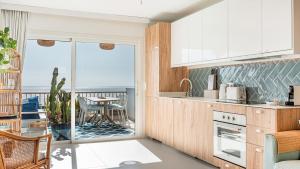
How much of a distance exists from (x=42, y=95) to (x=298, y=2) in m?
4.41

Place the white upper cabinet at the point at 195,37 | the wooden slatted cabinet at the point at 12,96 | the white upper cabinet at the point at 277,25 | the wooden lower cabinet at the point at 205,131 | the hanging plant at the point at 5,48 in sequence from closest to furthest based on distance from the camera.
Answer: the white upper cabinet at the point at 277,25, the wooden lower cabinet at the point at 205,131, the hanging plant at the point at 5,48, the wooden slatted cabinet at the point at 12,96, the white upper cabinet at the point at 195,37

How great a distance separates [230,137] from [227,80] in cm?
122

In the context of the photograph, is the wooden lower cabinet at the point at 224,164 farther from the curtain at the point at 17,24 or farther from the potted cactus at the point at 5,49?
the curtain at the point at 17,24

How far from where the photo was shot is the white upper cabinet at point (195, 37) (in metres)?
4.39

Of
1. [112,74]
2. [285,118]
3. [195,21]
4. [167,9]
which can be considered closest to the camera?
[285,118]

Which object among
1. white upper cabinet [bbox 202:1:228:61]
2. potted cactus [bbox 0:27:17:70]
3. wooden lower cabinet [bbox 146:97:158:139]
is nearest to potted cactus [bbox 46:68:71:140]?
potted cactus [bbox 0:27:17:70]

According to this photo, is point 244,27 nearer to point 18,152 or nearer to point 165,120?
point 165,120

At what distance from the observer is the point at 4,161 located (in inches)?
90.7

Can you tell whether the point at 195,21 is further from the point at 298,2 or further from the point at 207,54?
the point at 298,2

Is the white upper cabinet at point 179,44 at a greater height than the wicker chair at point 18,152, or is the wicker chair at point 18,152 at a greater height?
the white upper cabinet at point 179,44

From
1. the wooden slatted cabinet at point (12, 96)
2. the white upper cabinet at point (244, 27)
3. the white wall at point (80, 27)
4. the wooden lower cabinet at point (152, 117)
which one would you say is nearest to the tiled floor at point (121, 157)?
the wooden lower cabinet at point (152, 117)

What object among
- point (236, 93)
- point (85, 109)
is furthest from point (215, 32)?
point (85, 109)

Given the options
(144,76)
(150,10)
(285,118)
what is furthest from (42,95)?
(285,118)

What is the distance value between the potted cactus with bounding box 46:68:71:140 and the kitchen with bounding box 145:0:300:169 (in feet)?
Answer: 5.33
